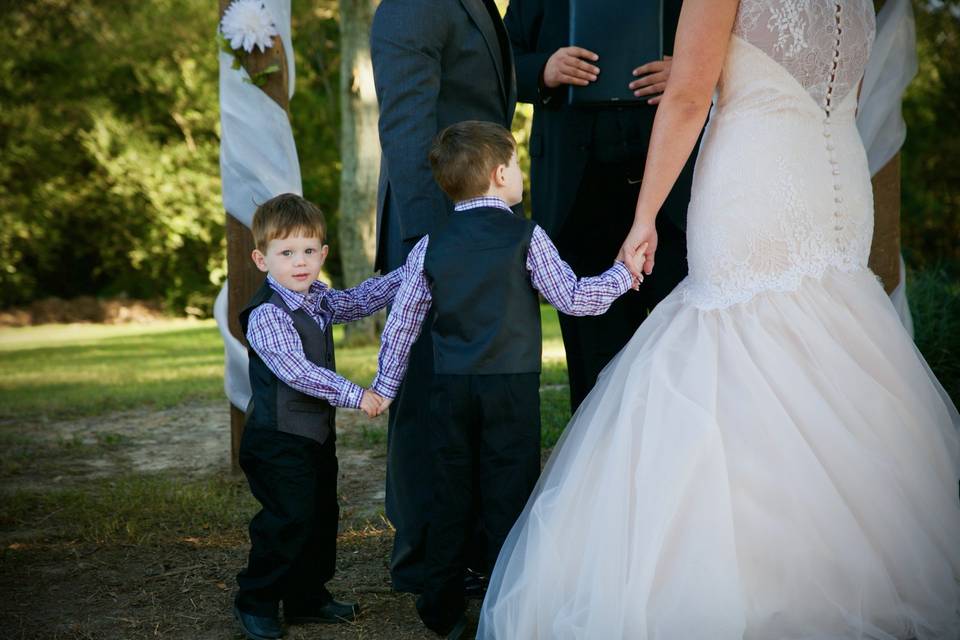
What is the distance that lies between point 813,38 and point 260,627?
229 cm

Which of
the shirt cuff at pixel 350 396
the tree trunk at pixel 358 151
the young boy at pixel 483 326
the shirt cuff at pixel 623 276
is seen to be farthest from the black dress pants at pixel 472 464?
the tree trunk at pixel 358 151

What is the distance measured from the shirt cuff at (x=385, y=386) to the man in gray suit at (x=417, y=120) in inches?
13.0

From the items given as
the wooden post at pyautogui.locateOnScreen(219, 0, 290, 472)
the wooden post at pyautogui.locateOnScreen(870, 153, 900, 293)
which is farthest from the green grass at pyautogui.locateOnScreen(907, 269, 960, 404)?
the wooden post at pyautogui.locateOnScreen(219, 0, 290, 472)

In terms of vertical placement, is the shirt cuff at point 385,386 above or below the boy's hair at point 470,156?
below

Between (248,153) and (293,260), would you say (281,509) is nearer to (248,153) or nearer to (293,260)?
(293,260)

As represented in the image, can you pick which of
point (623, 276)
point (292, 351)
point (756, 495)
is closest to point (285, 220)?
point (292, 351)

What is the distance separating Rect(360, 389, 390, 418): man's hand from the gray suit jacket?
0.52 m

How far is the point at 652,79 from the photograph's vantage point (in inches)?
129

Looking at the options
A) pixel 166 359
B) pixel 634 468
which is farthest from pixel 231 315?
pixel 166 359

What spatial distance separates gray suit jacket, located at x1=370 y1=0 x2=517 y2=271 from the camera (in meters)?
3.12

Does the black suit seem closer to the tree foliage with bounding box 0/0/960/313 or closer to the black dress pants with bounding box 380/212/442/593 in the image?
the black dress pants with bounding box 380/212/442/593

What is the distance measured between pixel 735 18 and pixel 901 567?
149 centimetres

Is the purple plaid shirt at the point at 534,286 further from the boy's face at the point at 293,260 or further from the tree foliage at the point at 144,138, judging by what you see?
the tree foliage at the point at 144,138

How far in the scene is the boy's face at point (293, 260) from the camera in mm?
3082
